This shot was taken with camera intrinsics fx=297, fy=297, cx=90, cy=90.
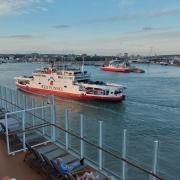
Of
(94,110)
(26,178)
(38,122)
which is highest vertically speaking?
(38,122)

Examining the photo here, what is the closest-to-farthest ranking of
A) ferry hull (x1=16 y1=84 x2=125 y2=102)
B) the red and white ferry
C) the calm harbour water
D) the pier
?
1. the pier
2. the calm harbour water
3. ferry hull (x1=16 y1=84 x2=125 y2=102)
4. the red and white ferry

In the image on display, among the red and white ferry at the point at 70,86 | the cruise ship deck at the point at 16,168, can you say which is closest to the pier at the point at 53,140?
the cruise ship deck at the point at 16,168

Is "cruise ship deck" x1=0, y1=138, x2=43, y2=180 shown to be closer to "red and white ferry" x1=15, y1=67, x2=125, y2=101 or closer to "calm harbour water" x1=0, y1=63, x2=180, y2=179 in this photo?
"calm harbour water" x1=0, y1=63, x2=180, y2=179

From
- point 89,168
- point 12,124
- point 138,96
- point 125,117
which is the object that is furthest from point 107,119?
point 89,168

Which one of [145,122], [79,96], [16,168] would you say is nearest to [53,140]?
[16,168]

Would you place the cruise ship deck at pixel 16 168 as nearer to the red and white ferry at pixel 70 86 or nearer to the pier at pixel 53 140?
the pier at pixel 53 140

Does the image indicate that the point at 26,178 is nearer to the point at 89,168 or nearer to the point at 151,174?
the point at 89,168

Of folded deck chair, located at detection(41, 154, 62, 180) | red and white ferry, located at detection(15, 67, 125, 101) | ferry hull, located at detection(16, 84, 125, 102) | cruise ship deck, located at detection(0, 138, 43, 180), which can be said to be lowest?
ferry hull, located at detection(16, 84, 125, 102)

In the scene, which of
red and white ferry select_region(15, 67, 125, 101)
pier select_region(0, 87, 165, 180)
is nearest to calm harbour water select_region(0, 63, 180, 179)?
red and white ferry select_region(15, 67, 125, 101)
